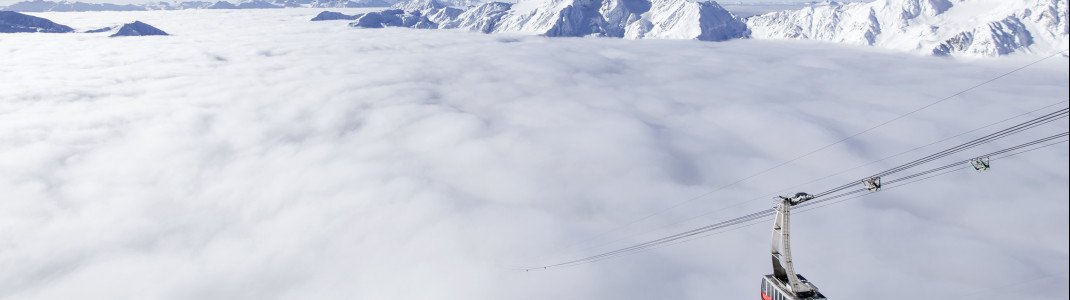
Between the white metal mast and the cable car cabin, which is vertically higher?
the white metal mast

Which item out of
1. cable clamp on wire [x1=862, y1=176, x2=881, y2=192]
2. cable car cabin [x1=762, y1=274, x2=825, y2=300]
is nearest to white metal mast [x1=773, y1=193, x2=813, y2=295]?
cable car cabin [x1=762, y1=274, x2=825, y2=300]

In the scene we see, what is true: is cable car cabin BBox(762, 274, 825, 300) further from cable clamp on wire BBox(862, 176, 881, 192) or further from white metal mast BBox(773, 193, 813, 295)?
cable clamp on wire BBox(862, 176, 881, 192)

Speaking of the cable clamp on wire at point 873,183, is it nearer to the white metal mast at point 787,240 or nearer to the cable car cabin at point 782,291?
the white metal mast at point 787,240

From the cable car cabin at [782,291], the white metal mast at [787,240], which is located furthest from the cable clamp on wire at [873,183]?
the cable car cabin at [782,291]

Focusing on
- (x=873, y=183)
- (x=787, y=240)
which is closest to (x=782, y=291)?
(x=787, y=240)

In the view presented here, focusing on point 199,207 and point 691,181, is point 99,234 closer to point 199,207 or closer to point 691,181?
point 199,207

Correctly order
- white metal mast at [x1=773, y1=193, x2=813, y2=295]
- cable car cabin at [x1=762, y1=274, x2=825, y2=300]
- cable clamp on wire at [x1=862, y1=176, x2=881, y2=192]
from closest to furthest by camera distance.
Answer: cable clamp on wire at [x1=862, y1=176, x2=881, y2=192] → white metal mast at [x1=773, y1=193, x2=813, y2=295] → cable car cabin at [x1=762, y1=274, x2=825, y2=300]

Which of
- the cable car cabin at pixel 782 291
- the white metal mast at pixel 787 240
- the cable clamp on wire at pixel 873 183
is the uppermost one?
the cable clamp on wire at pixel 873 183

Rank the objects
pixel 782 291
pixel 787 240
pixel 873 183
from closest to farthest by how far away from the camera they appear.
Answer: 1. pixel 873 183
2. pixel 787 240
3. pixel 782 291

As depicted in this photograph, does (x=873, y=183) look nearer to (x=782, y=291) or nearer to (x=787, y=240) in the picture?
(x=787, y=240)
